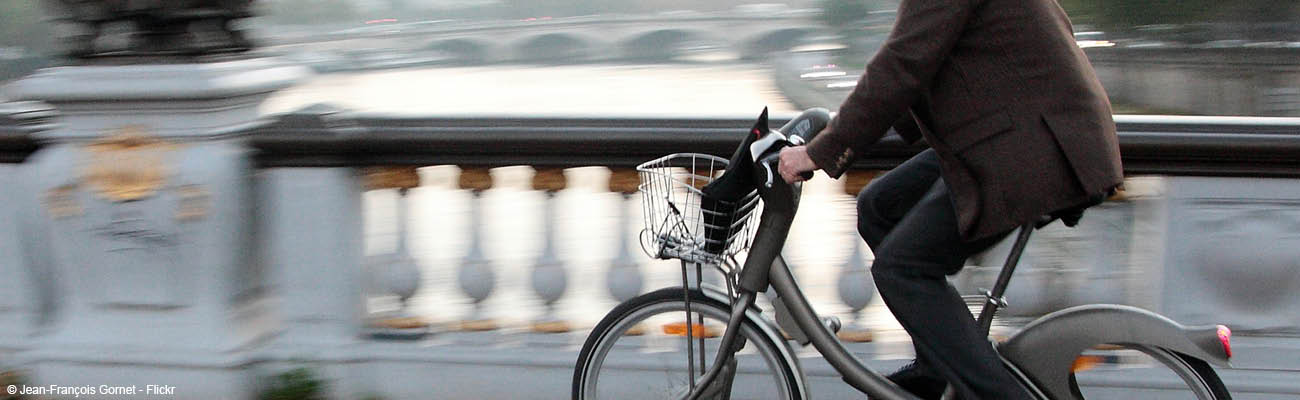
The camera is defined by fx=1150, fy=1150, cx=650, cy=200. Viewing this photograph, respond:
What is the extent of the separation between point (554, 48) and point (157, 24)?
9.32 meters

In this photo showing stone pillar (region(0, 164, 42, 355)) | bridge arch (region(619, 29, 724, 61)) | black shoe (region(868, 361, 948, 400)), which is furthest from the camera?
bridge arch (region(619, 29, 724, 61))

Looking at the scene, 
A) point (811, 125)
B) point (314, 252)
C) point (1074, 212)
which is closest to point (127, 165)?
point (314, 252)

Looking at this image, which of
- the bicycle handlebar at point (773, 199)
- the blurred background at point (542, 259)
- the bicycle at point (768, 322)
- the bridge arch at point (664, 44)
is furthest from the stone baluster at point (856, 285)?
the bridge arch at point (664, 44)

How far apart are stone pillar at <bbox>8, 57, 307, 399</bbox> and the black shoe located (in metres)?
1.81

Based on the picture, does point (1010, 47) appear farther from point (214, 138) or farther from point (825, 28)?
point (825, 28)

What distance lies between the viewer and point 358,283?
324 cm

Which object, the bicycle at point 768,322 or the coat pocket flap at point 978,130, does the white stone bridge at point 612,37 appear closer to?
the bicycle at point 768,322

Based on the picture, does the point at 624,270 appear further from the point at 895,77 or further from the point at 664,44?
the point at 664,44

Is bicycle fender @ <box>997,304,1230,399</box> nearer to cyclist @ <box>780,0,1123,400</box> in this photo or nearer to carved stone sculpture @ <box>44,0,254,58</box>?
cyclist @ <box>780,0,1123,400</box>

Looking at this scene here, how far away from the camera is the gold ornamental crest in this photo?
10.0 feet

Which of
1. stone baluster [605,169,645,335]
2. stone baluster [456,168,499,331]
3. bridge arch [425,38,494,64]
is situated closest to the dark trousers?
stone baluster [605,169,645,335]

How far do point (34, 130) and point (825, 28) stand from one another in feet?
22.9

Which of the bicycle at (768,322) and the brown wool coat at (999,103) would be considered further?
the bicycle at (768,322)

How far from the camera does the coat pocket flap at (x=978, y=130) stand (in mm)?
2000
